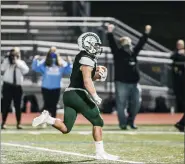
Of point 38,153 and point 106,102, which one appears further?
point 106,102

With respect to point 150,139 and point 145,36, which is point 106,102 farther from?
point 150,139

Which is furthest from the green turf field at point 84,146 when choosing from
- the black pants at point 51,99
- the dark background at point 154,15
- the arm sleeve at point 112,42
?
the dark background at point 154,15

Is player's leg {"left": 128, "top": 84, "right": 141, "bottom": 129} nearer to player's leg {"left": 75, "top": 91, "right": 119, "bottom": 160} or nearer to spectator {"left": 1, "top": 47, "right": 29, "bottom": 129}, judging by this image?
spectator {"left": 1, "top": 47, "right": 29, "bottom": 129}

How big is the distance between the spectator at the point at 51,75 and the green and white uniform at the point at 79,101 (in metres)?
6.43

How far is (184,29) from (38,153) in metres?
17.9

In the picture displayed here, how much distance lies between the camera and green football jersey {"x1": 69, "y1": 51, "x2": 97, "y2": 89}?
923 cm

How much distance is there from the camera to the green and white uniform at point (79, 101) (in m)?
9.32

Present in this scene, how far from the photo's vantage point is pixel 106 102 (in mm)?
21156

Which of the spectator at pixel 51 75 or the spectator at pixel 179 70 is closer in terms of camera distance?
the spectator at pixel 51 75

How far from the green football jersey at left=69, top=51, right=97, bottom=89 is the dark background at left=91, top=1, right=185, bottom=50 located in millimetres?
18072

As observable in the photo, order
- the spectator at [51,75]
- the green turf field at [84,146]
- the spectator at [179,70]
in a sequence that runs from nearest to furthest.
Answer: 1. the green turf field at [84,146]
2. the spectator at [51,75]
3. the spectator at [179,70]

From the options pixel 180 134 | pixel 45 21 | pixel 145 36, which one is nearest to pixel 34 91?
pixel 45 21

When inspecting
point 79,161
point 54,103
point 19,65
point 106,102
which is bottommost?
point 106,102

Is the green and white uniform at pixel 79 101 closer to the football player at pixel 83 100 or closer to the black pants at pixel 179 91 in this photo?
the football player at pixel 83 100
